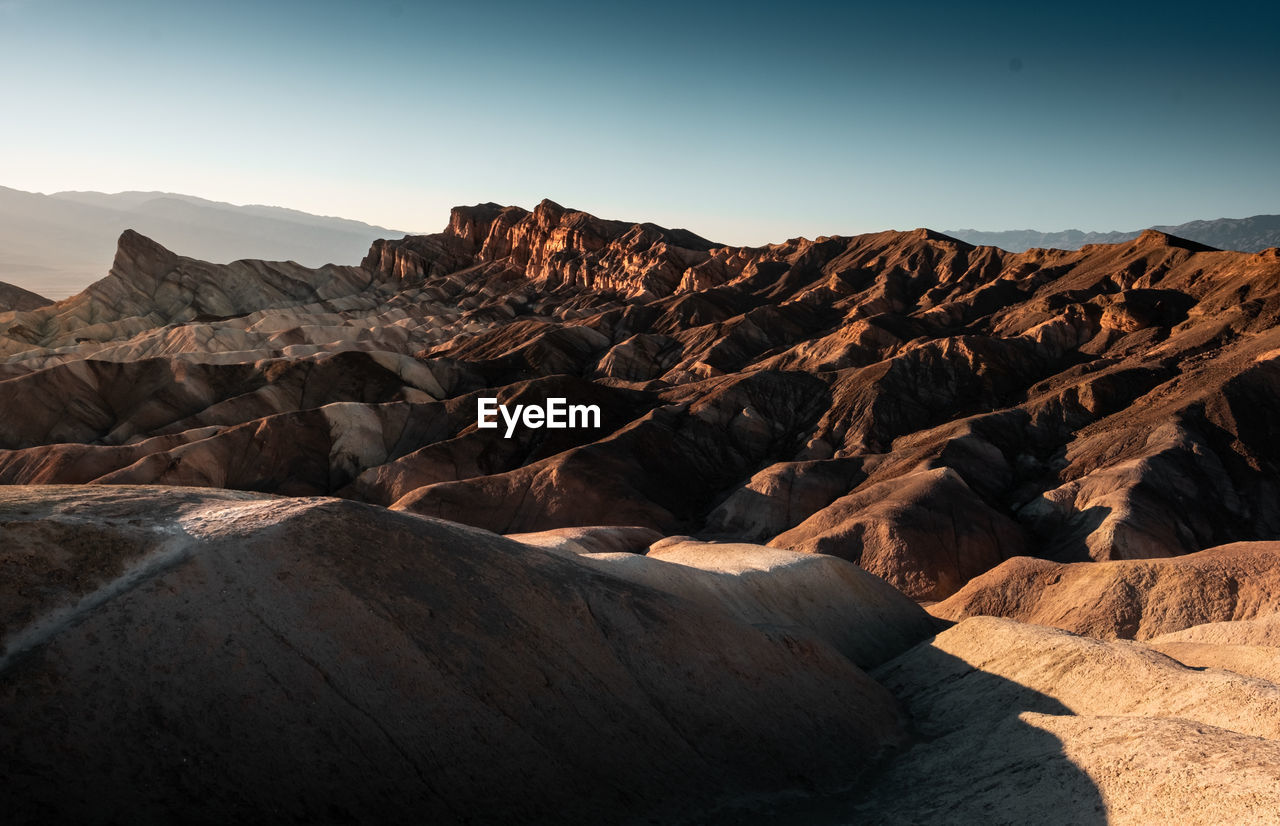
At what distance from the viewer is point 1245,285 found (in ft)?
217

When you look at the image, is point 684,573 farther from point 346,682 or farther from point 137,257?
point 137,257

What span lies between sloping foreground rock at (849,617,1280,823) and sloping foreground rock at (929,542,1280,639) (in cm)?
874

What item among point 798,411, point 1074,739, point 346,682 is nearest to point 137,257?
point 798,411

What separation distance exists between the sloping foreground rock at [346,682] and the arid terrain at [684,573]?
58 millimetres

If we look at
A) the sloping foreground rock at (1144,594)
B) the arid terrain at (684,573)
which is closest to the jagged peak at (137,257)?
the arid terrain at (684,573)

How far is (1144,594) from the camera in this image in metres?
29.4

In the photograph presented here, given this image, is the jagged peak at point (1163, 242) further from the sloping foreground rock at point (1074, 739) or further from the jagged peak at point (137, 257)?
the jagged peak at point (137, 257)

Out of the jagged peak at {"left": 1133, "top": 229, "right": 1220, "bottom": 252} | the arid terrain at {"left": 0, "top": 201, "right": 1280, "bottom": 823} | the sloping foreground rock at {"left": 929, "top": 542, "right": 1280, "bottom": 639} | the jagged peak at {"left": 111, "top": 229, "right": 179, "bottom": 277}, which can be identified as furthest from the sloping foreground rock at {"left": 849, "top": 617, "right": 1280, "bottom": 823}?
the jagged peak at {"left": 111, "top": 229, "right": 179, "bottom": 277}

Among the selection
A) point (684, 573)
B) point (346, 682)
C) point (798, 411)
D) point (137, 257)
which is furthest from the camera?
point (137, 257)

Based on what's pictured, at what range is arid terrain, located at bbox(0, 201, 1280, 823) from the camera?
40.1 ft

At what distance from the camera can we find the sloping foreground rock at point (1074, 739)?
11.8 meters

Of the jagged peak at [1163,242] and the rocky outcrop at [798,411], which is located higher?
the jagged peak at [1163,242]

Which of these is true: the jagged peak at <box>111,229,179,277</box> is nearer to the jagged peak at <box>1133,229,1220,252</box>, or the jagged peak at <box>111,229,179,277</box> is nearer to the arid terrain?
the arid terrain

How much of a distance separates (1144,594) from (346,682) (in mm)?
27387
